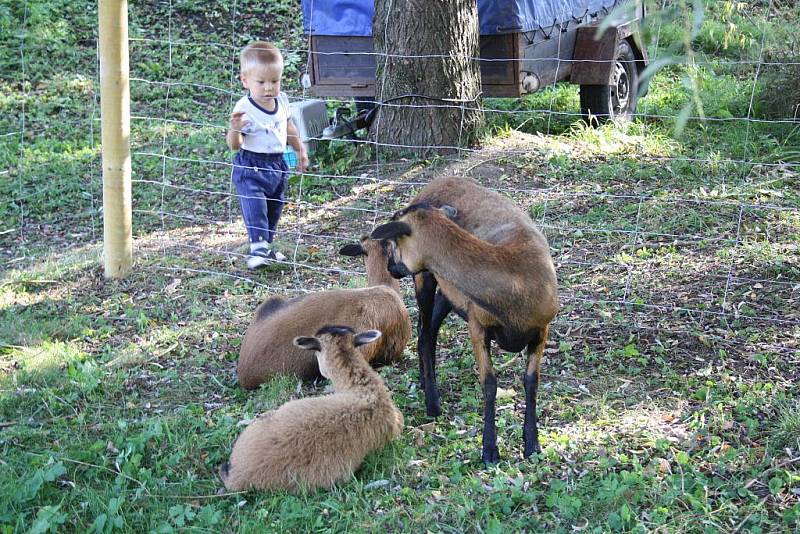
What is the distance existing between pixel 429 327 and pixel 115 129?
3.21 m

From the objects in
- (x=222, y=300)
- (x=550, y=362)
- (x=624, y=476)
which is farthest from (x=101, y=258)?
(x=624, y=476)

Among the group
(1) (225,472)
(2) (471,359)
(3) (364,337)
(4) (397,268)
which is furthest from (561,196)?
(1) (225,472)

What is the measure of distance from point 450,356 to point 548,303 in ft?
5.20

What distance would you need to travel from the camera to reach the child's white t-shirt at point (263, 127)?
22.1ft

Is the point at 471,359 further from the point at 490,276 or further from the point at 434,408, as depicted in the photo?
the point at 490,276

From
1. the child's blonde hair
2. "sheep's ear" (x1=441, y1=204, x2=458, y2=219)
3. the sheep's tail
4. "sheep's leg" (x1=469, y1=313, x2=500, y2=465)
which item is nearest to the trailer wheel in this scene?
the child's blonde hair

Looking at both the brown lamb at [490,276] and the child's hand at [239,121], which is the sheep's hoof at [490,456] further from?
the child's hand at [239,121]

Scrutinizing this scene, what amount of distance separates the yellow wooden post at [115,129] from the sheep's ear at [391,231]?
3282 millimetres

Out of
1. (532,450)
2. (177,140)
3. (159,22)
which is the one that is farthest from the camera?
(159,22)

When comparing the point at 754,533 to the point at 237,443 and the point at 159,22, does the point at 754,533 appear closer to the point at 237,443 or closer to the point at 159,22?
the point at 237,443

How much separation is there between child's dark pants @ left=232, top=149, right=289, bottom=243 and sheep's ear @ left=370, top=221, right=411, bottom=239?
2837 millimetres

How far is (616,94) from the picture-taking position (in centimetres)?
1072

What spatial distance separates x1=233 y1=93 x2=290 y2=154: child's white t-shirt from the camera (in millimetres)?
6734

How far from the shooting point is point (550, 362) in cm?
545
